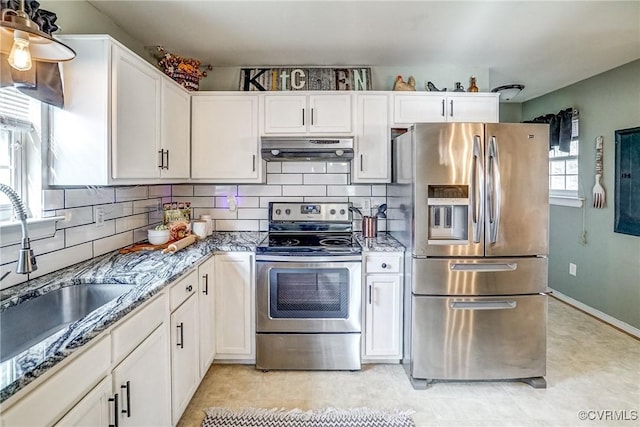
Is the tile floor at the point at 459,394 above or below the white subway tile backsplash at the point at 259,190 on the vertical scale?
below

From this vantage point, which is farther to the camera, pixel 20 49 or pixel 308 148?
pixel 308 148

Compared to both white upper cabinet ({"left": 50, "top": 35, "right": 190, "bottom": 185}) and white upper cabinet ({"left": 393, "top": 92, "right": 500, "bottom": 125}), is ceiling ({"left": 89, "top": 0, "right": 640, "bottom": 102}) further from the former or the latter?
white upper cabinet ({"left": 50, "top": 35, "right": 190, "bottom": 185})

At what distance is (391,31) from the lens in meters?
2.45

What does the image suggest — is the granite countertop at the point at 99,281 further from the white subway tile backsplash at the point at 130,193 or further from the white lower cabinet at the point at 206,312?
the white subway tile backsplash at the point at 130,193

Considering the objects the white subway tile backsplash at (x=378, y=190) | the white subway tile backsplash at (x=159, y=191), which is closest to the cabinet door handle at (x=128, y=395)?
the white subway tile backsplash at (x=159, y=191)

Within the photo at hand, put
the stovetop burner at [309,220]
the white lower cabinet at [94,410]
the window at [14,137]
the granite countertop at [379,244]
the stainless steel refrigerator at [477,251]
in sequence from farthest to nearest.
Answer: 1. the stovetop burner at [309,220]
2. the granite countertop at [379,244]
3. the stainless steel refrigerator at [477,251]
4. the window at [14,137]
5. the white lower cabinet at [94,410]

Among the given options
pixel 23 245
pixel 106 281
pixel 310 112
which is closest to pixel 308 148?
pixel 310 112

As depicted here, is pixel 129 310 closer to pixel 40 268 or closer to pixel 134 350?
pixel 134 350

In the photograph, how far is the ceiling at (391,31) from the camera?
2145 millimetres

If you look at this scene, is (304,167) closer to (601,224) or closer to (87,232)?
(87,232)

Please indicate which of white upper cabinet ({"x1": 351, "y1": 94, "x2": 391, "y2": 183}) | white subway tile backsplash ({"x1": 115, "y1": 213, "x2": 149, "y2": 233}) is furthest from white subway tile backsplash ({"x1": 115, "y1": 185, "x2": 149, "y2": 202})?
white upper cabinet ({"x1": 351, "y1": 94, "x2": 391, "y2": 183})

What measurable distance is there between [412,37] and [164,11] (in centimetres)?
174

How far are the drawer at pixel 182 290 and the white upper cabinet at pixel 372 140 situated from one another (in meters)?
1.52

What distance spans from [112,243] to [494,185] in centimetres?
256
